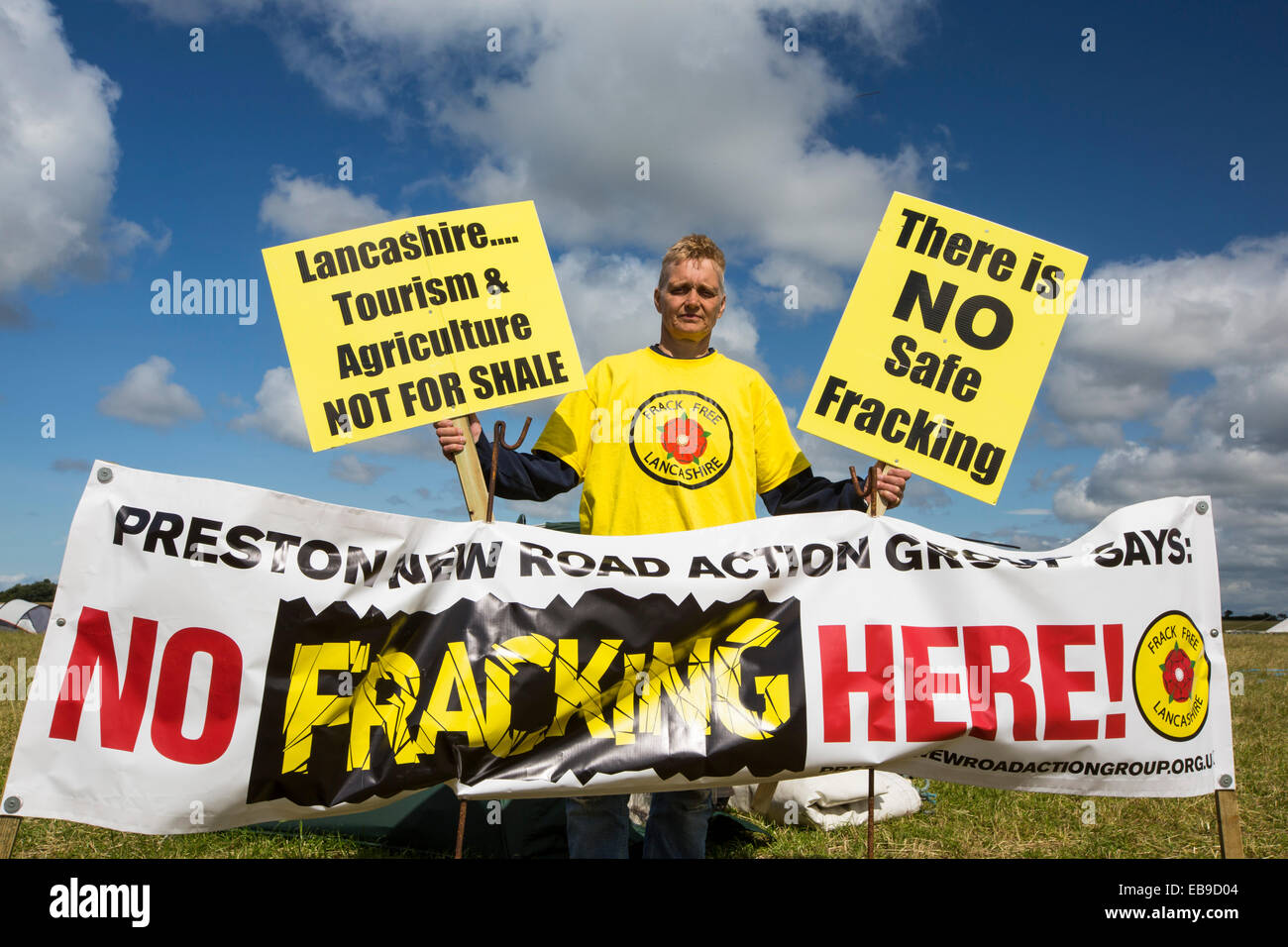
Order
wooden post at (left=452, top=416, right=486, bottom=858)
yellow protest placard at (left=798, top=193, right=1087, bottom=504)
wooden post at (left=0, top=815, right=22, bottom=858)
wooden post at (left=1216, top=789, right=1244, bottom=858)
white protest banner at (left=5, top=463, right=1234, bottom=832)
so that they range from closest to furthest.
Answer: wooden post at (left=0, top=815, right=22, bottom=858)
white protest banner at (left=5, top=463, right=1234, bottom=832)
wooden post at (left=1216, top=789, right=1244, bottom=858)
wooden post at (left=452, top=416, right=486, bottom=858)
yellow protest placard at (left=798, top=193, right=1087, bottom=504)

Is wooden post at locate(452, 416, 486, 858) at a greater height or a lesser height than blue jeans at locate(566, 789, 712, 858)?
greater

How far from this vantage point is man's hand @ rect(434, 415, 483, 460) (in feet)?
11.1

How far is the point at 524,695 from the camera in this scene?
316 cm

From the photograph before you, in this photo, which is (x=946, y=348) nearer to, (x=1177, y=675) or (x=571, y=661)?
(x=1177, y=675)

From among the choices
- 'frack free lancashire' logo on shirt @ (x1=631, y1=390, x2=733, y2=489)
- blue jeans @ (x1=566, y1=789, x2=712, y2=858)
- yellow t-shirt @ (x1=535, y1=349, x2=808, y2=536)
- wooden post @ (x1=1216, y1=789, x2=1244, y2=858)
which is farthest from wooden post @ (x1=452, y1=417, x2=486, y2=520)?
wooden post @ (x1=1216, y1=789, x2=1244, y2=858)

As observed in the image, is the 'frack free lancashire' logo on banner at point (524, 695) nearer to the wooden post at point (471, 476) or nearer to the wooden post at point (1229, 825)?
the wooden post at point (471, 476)

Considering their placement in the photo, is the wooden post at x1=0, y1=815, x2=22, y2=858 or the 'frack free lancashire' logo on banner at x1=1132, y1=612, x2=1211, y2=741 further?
the 'frack free lancashire' logo on banner at x1=1132, y1=612, x2=1211, y2=741

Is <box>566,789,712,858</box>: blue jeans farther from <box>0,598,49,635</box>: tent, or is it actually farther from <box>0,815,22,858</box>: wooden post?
<box>0,598,49,635</box>: tent

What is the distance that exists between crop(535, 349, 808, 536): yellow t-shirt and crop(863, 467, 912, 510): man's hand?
39cm

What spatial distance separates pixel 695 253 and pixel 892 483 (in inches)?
51.1

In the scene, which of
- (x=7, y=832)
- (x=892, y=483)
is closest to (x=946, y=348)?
(x=892, y=483)

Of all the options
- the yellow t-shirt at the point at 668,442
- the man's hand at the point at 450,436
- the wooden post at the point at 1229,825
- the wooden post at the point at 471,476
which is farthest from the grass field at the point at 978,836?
the man's hand at the point at 450,436
